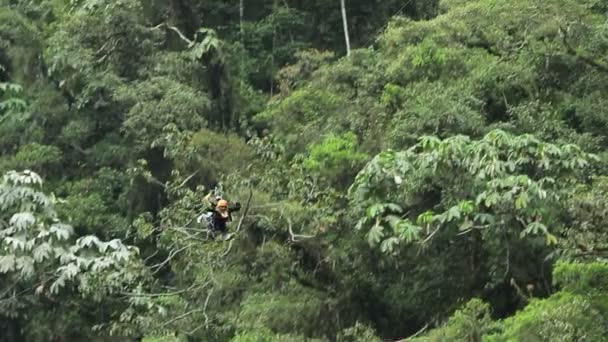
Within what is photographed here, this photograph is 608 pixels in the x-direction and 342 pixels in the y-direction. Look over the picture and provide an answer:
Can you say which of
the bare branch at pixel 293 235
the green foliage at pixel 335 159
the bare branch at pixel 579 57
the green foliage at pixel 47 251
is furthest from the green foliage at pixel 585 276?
the green foliage at pixel 47 251

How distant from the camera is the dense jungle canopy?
27.7 feet

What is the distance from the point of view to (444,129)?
33.7 feet

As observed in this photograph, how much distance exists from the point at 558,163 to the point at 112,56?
24.2 ft

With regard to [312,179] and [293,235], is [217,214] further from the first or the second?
[312,179]

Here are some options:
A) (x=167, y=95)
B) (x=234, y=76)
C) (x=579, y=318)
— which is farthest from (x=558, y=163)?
(x=234, y=76)

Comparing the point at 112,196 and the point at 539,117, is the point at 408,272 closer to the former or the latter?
the point at 539,117

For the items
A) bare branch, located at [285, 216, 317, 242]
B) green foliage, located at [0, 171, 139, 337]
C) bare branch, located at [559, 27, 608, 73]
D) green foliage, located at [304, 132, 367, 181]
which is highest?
bare branch, located at [559, 27, 608, 73]

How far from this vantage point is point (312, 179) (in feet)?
33.3

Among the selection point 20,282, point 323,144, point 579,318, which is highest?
point 323,144

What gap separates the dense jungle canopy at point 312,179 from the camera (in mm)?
8445

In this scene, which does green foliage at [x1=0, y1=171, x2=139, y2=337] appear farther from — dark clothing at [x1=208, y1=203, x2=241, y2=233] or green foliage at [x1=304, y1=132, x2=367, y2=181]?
dark clothing at [x1=208, y1=203, x2=241, y2=233]

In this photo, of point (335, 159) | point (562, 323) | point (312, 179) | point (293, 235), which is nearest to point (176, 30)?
point (335, 159)

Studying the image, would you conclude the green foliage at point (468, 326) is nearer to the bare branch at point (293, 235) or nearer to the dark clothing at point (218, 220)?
the bare branch at point (293, 235)

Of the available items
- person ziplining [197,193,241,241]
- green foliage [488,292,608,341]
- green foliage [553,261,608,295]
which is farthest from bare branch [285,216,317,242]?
green foliage [553,261,608,295]
